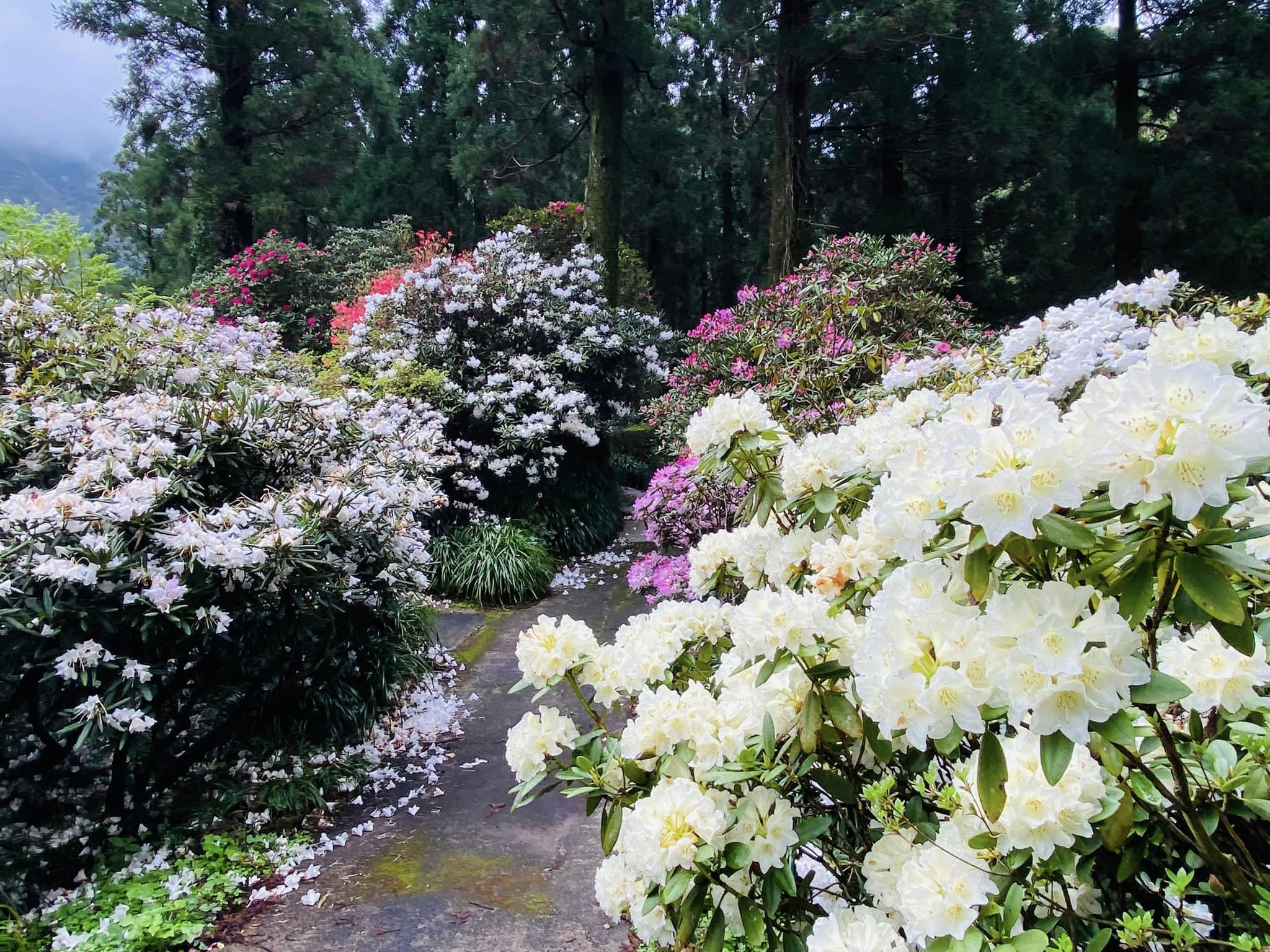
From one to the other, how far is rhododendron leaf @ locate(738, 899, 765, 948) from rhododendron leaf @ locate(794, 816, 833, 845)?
0.11m

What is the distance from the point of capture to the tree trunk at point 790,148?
793 centimetres

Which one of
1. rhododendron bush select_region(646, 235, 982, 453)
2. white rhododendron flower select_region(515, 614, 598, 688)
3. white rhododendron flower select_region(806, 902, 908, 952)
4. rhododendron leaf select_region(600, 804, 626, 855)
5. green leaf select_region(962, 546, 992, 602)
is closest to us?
green leaf select_region(962, 546, 992, 602)

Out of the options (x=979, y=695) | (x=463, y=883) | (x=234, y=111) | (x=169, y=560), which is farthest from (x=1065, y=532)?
(x=234, y=111)

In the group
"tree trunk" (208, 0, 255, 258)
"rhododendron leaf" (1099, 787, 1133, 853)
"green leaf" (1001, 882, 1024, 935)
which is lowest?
"green leaf" (1001, 882, 1024, 935)

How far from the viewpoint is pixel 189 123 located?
Answer: 1212 cm

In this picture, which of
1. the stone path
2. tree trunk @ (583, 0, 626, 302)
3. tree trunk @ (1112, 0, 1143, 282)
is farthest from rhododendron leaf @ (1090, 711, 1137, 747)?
tree trunk @ (1112, 0, 1143, 282)

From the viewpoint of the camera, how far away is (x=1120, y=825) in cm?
86

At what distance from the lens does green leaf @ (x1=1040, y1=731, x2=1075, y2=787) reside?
69 centimetres

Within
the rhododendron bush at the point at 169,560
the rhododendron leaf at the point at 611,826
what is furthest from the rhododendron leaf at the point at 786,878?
the rhododendron bush at the point at 169,560

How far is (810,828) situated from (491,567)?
4.41 meters

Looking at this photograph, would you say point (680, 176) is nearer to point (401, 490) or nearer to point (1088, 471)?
point (401, 490)

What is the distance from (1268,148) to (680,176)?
9083 mm

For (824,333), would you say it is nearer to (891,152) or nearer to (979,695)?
(979,695)

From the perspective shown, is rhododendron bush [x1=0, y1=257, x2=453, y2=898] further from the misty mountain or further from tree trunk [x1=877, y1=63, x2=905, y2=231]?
tree trunk [x1=877, y1=63, x2=905, y2=231]
